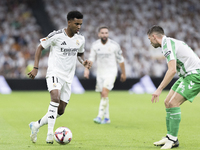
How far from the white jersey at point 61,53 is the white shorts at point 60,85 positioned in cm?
8

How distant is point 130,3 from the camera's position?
2902 cm

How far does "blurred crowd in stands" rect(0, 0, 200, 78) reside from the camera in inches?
926

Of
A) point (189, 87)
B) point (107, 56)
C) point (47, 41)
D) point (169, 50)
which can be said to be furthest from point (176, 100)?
point (107, 56)

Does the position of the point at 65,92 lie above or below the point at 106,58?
below

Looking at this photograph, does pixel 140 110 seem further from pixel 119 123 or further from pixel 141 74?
pixel 141 74

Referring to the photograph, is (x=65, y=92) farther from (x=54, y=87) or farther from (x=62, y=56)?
(x=62, y=56)

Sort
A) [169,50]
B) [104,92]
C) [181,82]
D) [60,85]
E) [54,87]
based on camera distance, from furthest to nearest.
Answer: [104,92], [60,85], [54,87], [181,82], [169,50]

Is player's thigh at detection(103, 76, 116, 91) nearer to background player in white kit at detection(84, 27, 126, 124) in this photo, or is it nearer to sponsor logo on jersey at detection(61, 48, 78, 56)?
background player in white kit at detection(84, 27, 126, 124)

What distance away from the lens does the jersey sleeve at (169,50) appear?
584 cm

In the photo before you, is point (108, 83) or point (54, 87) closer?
point (54, 87)

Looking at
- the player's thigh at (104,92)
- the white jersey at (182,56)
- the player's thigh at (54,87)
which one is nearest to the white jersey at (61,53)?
the player's thigh at (54,87)

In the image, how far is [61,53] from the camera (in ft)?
22.3

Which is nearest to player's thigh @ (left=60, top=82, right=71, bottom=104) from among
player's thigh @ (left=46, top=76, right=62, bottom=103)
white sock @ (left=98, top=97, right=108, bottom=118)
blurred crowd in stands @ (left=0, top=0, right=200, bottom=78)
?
player's thigh @ (left=46, top=76, right=62, bottom=103)

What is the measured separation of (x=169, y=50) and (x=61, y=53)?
6.80 ft
